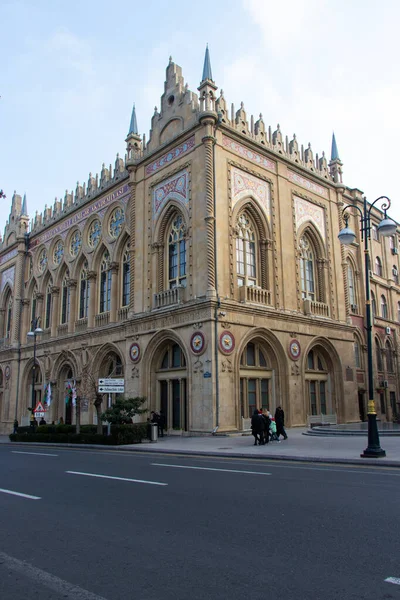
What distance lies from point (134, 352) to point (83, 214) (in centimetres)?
1444

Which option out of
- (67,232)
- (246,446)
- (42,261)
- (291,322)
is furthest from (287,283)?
(42,261)

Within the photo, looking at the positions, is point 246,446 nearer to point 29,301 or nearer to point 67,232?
point 67,232

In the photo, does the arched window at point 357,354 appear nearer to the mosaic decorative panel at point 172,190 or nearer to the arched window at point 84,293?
the mosaic decorative panel at point 172,190

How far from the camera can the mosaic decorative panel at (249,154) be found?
2827cm

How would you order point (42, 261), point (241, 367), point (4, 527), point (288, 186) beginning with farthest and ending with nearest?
point (42, 261)
point (288, 186)
point (241, 367)
point (4, 527)

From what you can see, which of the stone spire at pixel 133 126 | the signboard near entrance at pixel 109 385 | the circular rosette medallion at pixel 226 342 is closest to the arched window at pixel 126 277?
the stone spire at pixel 133 126

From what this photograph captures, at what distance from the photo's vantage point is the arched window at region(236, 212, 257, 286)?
27.8 meters

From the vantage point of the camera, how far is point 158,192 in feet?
100.0

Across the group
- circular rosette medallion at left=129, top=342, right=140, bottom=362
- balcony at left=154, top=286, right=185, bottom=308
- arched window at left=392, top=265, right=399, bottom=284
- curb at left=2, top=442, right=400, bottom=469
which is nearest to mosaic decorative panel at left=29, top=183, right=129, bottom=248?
balcony at left=154, top=286, right=185, bottom=308

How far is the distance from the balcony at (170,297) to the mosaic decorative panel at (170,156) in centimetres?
775

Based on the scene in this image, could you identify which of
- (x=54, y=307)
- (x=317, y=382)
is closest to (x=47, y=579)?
(x=317, y=382)

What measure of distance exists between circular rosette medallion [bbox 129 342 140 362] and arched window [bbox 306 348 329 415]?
32.8 feet

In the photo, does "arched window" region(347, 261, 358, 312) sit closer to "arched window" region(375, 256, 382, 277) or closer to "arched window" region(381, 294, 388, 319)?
"arched window" region(375, 256, 382, 277)

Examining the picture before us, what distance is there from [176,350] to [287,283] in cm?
755
